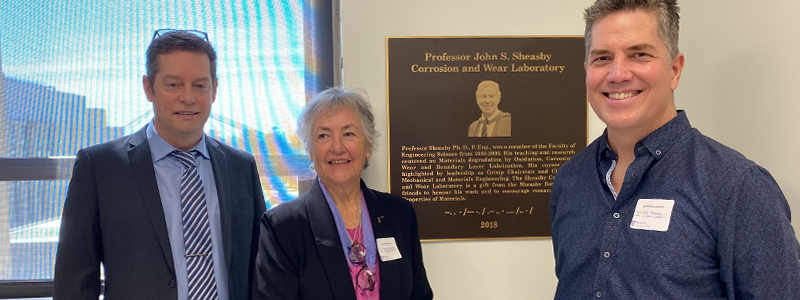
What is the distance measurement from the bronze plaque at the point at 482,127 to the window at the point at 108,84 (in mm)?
671

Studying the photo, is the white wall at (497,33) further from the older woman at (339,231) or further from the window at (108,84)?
the older woman at (339,231)

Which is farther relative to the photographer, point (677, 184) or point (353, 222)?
point (353, 222)

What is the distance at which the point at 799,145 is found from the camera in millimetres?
1983

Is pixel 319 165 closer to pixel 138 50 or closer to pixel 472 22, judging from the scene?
pixel 472 22

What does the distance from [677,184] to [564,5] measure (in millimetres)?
1783

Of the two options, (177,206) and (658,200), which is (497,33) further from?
(177,206)

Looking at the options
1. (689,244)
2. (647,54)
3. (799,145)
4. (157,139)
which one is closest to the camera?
(689,244)

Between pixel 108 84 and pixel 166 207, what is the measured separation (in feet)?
4.47

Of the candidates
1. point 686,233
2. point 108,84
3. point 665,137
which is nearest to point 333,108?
point 665,137

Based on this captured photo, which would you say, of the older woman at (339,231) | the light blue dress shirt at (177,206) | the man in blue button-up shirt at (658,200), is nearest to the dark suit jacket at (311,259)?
the older woman at (339,231)

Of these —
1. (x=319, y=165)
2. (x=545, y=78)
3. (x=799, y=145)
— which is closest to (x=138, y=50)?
(x=319, y=165)

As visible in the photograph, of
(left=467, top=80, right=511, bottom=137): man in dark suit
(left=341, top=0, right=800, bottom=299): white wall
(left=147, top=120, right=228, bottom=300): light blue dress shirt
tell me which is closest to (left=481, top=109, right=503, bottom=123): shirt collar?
(left=467, top=80, right=511, bottom=137): man in dark suit

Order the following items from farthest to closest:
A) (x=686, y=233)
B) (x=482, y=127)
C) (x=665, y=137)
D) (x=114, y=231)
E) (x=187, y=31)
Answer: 1. (x=482, y=127)
2. (x=187, y=31)
3. (x=114, y=231)
4. (x=665, y=137)
5. (x=686, y=233)

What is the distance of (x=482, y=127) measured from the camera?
9.71 feet
